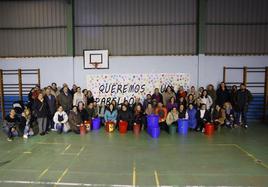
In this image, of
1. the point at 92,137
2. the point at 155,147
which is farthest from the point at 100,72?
A: the point at 155,147

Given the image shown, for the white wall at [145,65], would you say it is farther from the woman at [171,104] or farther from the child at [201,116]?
the child at [201,116]

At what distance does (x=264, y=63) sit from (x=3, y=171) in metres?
9.38

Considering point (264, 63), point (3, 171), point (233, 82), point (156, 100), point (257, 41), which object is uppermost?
point (257, 41)

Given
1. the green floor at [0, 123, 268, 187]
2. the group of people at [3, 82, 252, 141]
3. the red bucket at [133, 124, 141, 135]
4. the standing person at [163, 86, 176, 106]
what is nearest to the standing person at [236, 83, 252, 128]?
the group of people at [3, 82, 252, 141]

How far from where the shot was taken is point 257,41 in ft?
32.8

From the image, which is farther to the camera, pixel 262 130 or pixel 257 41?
pixel 257 41

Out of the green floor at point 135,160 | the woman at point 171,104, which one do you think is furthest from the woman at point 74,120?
the woman at point 171,104

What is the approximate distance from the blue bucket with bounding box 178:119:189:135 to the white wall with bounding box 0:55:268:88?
8.22ft

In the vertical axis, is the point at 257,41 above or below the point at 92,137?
above

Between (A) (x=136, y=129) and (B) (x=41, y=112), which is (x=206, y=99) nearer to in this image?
(A) (x=136, y=129)

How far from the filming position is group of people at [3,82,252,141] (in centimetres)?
805

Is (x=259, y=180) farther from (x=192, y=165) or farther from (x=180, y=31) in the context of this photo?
(x=180, y=31)

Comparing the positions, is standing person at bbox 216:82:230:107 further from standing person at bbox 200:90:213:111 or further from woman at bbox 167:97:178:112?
woman at bbox 167:97:178:112

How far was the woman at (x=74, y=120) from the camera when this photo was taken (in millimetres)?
8141
